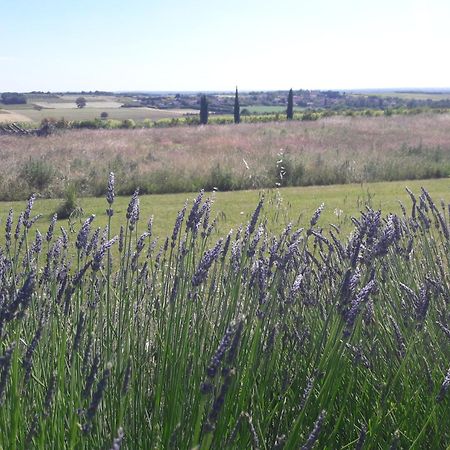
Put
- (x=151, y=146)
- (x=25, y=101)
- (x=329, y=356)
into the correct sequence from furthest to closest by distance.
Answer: (x=25, y=101), (x=151, y=146), (x=329, y=356)

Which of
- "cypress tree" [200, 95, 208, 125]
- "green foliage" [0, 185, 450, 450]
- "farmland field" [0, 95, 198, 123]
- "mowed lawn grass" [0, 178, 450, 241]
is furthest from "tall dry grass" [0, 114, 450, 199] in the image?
"farmland field" [0, 95, 198, 123]

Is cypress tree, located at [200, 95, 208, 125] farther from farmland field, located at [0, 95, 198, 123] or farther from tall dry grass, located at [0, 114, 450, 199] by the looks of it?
tall dry grass, located at [0, 114, 450, 199]

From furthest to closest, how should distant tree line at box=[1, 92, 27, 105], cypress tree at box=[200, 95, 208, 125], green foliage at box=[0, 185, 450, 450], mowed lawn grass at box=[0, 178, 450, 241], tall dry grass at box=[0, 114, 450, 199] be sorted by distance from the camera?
distant tree line at box=[1, 92, 27, 105], cypress tree at box=[200, 95, 208, 125], tall dry grass at box=[0, 114, 450, 199], mowed lawn grass at box=[0, 178, 450, 241], green foliage at box=[0, 185, 450, 450]

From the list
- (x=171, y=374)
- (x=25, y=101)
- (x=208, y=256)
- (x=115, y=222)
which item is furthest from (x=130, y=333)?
(x=25, y=101)

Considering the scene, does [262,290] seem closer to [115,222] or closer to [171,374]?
[171,374]

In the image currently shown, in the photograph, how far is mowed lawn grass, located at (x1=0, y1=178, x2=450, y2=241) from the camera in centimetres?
941

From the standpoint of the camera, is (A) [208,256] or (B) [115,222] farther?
(B) [115,222]

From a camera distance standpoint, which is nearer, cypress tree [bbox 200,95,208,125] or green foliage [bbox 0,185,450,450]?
green foliage [bbox 0,185,450,450]

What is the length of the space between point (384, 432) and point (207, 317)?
81cm

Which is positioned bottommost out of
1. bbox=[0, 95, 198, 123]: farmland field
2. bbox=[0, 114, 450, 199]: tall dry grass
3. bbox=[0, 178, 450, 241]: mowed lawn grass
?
bbox=[0, 95, 198, 123]: farmland field

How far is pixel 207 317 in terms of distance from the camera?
2170 millimetres

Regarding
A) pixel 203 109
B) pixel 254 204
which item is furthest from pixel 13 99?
→ pixel 254 204

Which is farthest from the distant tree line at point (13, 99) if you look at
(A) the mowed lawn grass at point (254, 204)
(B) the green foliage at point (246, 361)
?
(B) the green foliage at point (246, 361)

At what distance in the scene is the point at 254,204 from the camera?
11.0 meters
